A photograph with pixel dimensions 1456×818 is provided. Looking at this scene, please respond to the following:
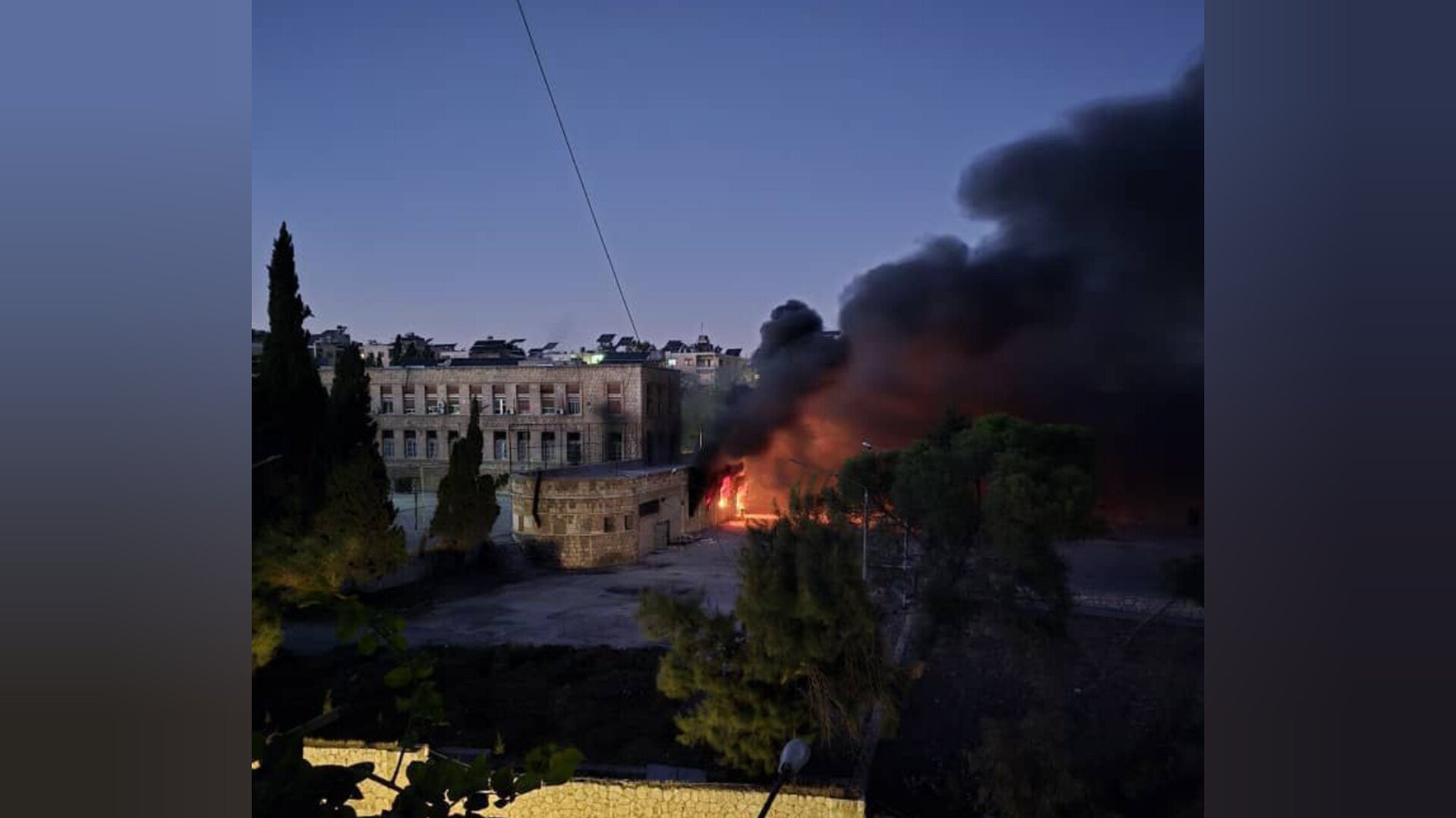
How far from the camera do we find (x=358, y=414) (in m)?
14.3

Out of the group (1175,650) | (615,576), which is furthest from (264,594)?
(1175,650)

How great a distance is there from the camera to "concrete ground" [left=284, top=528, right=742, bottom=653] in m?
10.9

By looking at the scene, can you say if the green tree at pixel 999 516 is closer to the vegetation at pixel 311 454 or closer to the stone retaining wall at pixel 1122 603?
the stone retaining wall at pixel 1122 603

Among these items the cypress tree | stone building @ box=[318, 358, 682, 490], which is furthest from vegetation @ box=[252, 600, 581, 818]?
stone building @ box=[318, 358, 682, 490]

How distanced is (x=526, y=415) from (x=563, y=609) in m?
10.8

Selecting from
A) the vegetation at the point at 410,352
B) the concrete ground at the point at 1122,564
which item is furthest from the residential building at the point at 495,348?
the concrete ground at the point at 1122,564

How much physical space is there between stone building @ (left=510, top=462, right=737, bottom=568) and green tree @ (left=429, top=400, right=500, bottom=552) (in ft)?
4.07

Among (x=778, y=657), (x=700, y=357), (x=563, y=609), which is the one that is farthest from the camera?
(x=700, y=357)

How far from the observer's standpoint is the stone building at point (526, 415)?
21766mm

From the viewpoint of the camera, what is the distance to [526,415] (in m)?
22.7

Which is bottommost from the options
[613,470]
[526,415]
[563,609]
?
[563,609]

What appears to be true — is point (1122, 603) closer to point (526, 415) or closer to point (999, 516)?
point (999, 516)

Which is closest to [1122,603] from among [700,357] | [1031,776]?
[1031,776]

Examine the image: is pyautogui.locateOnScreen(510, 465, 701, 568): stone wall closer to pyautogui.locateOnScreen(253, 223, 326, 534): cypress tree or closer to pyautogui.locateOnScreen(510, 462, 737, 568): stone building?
pyautogui.locateOnScreen(510, 462, 737, 568): stone building
